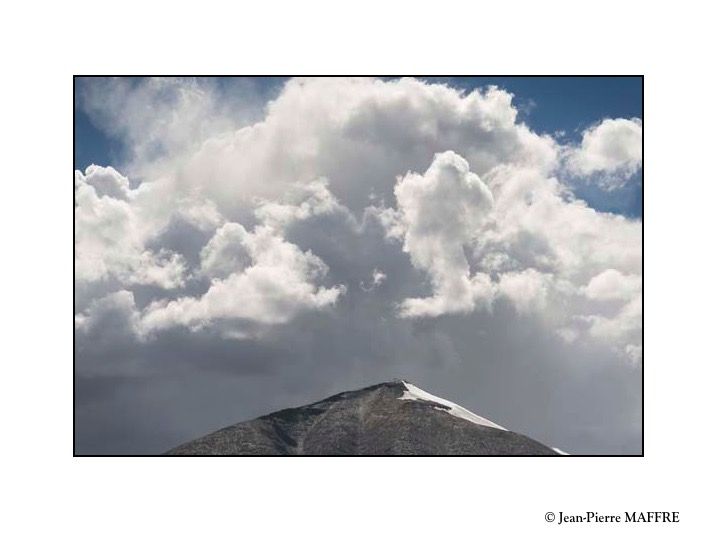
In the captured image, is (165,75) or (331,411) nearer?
(165,75)

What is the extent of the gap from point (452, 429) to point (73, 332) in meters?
37.0

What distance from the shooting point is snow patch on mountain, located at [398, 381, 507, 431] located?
226 feet

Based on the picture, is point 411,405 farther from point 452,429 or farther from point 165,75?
point 165,75

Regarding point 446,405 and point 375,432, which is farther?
point 446,405

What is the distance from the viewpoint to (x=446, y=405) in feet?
252

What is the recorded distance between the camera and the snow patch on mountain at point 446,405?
226 feet

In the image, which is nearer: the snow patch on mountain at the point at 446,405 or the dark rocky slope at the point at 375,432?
the dark rocky slope at the point at 375,432

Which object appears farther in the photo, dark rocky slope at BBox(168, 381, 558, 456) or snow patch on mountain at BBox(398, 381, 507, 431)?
snow patch on mountain at BBox(398, 381, 507, 431)

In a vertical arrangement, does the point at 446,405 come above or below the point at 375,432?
above

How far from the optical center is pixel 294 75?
5391 centimetres

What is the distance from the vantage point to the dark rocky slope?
64.2m

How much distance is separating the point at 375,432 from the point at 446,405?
303 inches
